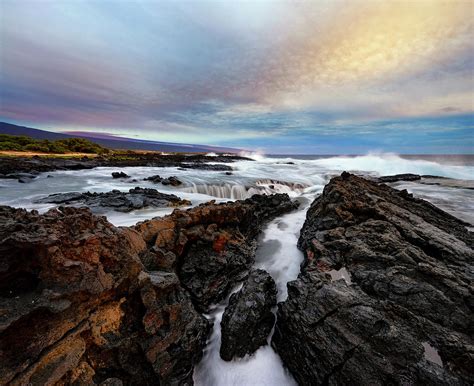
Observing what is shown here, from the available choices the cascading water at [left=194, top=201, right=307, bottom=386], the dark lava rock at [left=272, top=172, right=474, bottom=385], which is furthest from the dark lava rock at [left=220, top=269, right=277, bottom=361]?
the dark lava rock at [left=272, top=172, right=474, bottom=385]

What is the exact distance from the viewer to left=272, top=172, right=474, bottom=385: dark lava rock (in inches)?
129

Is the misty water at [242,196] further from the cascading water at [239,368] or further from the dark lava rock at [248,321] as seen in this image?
the dark lava rock at [248,321]

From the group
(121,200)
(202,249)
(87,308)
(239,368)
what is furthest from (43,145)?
(239,368)

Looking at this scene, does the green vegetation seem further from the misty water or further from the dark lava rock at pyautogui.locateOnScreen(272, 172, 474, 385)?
the dark lava rock at pyautogui.locateOnScreen(272, 172, 474, 385)

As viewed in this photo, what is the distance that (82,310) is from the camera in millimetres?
3100

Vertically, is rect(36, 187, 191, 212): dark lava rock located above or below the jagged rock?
below

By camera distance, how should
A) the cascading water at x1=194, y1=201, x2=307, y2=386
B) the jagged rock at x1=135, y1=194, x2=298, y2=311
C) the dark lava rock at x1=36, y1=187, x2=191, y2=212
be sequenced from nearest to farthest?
the cascading water at x1=194, y1=201, x2=307, y2=386
the jagged rock at x1=135, y1=194, x2=298, y2=311
the dark lava rock at x1=36, y1=187, x2=191, y2=212

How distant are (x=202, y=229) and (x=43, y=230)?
3.59 metres

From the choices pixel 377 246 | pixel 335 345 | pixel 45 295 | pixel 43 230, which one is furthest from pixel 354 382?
pixel 43 230

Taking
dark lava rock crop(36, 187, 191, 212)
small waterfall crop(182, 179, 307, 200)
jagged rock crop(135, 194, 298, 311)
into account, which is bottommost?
small waterfall crop(182, 179, 307, 200)

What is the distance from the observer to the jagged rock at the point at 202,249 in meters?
5.37

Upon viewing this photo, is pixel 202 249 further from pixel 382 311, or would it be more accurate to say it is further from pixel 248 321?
pixel 382 311

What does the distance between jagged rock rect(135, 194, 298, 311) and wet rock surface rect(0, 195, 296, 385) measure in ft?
1.27

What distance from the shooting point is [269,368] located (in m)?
4.31
